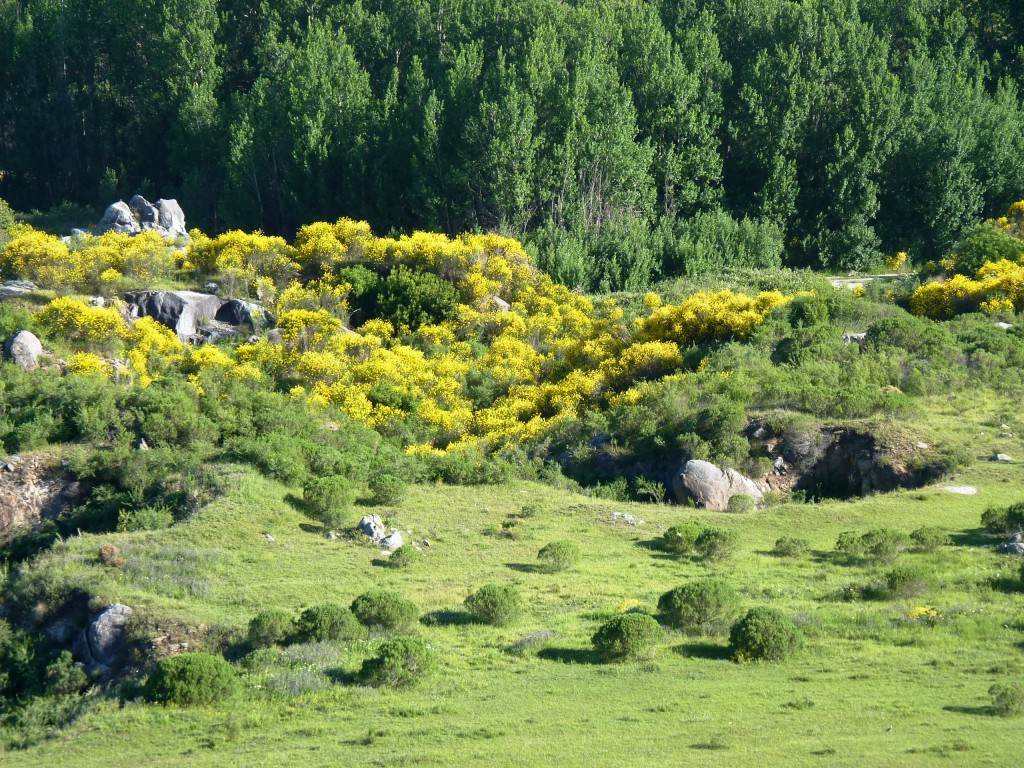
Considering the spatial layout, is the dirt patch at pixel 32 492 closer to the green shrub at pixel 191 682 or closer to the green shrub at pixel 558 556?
the green shrub at pixel 558 556

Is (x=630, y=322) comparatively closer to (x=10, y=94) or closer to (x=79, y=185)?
(x=79, y=185)

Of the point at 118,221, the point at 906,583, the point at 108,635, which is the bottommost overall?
the point at 108,635

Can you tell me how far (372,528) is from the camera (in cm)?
2562

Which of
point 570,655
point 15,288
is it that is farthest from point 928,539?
point 15,288

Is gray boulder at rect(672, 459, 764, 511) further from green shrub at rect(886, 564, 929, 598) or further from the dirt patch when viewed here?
the dirt patch

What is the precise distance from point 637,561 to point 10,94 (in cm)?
5466

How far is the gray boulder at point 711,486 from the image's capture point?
29984mm

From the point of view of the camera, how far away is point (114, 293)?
40156 millimetres

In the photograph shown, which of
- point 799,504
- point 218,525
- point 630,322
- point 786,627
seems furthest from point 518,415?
point 786,627

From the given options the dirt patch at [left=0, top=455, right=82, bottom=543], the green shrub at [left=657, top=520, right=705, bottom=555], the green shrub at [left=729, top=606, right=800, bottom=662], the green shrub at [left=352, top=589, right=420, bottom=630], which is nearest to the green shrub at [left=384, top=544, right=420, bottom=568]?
the green shrub at [left=352, top=589, right=420, bottom=630]

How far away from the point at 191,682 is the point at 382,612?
12.3 feet

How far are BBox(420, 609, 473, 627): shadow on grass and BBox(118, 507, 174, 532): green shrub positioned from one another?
279 inches

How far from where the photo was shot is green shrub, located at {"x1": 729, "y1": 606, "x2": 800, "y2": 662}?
59.7ft

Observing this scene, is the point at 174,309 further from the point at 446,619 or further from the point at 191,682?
the point at 191,682
